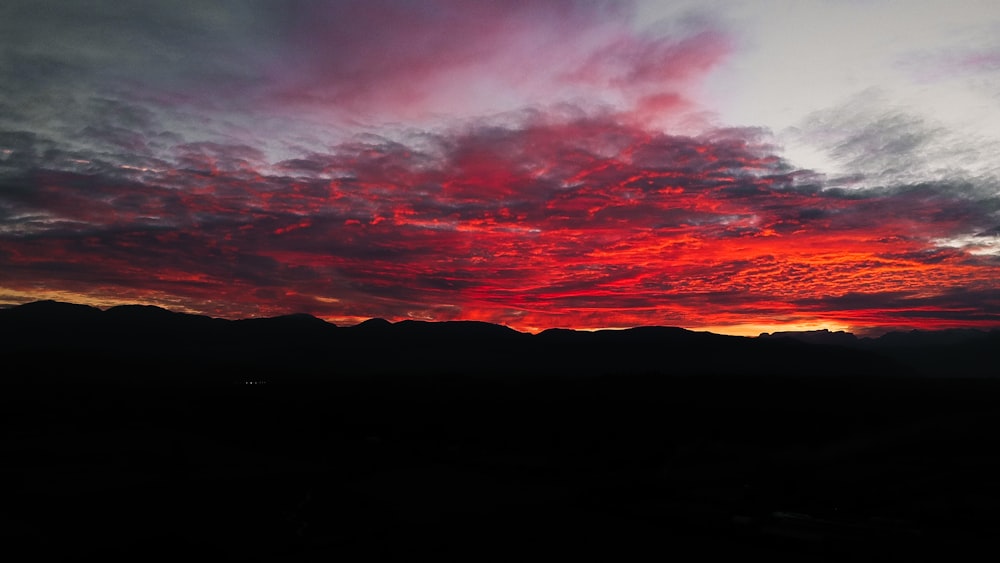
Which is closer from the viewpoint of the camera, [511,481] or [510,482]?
[510,482]

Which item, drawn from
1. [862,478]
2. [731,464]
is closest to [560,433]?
[731,464]

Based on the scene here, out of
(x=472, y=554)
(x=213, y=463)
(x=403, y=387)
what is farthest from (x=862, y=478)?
(x=403, y=387)

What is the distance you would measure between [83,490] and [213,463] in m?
8.94

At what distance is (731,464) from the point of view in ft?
105

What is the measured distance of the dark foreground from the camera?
19.5m

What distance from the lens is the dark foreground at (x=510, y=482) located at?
64.0 feet

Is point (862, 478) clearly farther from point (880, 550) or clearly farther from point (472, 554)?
point (472, 554)

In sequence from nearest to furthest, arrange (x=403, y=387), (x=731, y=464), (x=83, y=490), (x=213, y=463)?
(x=83, y=490), (x=731, y=464), (x=213, y=463), (x=403, y=387)

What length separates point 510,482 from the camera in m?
31.7

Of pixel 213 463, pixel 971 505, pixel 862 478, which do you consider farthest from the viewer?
pixel 213 463

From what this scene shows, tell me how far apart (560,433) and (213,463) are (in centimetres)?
2522

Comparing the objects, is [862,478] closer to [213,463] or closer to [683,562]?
[683,562]

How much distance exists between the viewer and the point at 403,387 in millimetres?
88938

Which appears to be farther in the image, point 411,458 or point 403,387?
point 403,387
